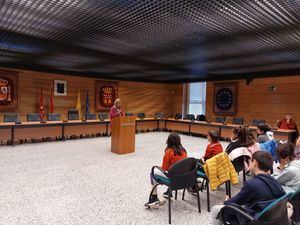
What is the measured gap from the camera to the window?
12102 millimetres

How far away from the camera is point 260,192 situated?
5.60 feet

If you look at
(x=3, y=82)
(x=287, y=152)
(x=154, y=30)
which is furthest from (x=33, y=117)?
(x=287, y=152)

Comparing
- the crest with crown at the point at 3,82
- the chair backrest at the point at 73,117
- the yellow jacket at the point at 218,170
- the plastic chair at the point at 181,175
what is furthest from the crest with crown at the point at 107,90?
the yellow jacket at the point at 218,170

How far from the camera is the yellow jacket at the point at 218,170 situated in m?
2.84

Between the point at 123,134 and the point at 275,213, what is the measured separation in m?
4.77

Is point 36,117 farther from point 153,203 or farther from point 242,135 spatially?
point 242,135

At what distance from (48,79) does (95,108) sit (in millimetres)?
2564

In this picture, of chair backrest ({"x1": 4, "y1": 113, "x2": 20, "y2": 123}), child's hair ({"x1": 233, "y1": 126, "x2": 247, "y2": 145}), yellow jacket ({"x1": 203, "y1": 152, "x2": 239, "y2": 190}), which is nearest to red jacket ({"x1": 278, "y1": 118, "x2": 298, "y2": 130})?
child's hair ({"x1": 233, "y1": 126, "x2": 247, "y2": 145})

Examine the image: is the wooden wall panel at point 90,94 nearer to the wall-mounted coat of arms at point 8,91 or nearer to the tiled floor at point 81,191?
the wall-mounted coat of arms at point 8,91

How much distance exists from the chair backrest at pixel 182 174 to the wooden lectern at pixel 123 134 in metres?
3.45

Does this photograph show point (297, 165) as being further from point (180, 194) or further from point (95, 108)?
point (95, 108)

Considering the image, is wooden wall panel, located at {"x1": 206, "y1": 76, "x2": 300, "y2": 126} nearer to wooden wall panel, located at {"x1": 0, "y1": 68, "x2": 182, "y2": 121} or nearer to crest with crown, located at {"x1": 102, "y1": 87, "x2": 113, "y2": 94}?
wooden wall panel, located at {"x1": 0, "y1": 68, "x2": 182, "y2": 121}

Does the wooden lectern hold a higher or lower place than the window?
lower

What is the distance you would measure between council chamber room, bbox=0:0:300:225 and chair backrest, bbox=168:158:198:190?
13 millimetres
